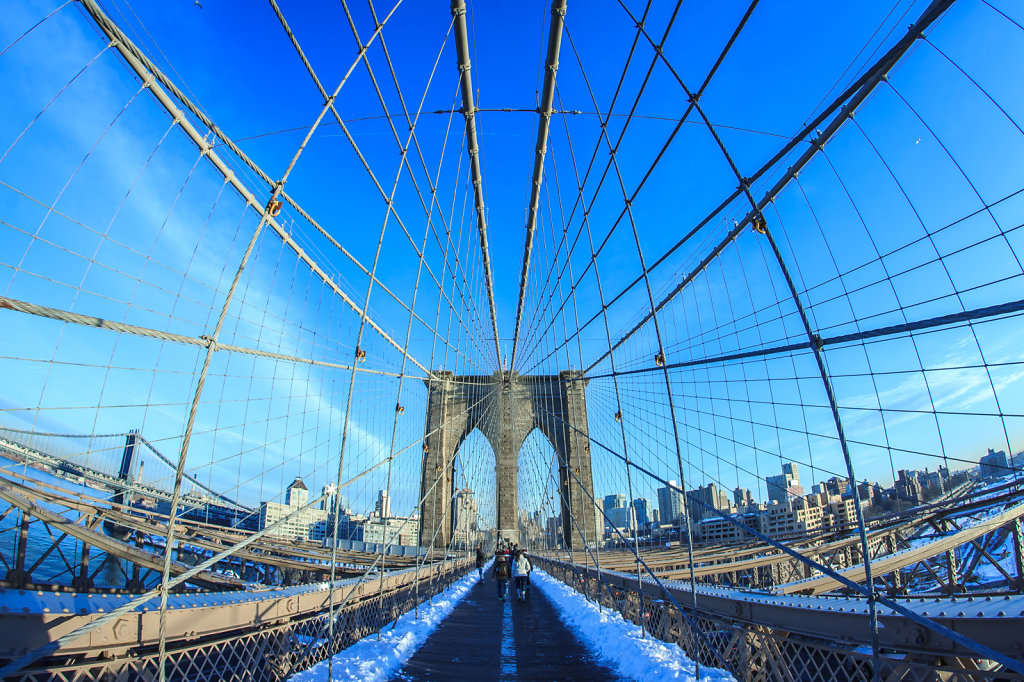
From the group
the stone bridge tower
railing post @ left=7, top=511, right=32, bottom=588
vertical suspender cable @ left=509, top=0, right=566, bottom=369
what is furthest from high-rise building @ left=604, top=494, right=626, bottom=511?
railing post @ left=7, top=511, right=32, bottom=588

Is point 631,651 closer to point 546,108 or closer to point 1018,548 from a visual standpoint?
point 1018,548

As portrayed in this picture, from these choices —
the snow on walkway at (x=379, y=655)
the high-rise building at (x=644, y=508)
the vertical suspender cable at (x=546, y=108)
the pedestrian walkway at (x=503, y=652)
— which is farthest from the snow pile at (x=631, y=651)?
the high-rise building at (x=644, y=508)

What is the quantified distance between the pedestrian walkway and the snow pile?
0.43ft

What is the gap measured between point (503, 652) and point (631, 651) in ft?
3.71

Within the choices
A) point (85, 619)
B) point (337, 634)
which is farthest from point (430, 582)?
point (85, 619)

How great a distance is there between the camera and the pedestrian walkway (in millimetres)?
3113

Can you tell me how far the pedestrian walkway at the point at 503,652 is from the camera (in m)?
3.11

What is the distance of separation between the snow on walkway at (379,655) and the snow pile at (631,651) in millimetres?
1564

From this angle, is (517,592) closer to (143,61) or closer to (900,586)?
(900,586)

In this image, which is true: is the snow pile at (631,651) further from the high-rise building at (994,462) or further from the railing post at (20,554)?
the railing post at (20,554)

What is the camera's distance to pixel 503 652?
3.81 m

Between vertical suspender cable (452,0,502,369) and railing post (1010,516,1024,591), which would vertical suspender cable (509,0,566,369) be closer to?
vertical suspender cable (452,0,502,369)

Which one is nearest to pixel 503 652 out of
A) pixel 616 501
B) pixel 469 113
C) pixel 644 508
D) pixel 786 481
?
pixel 786 481

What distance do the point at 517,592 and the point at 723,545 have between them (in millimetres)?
5659
